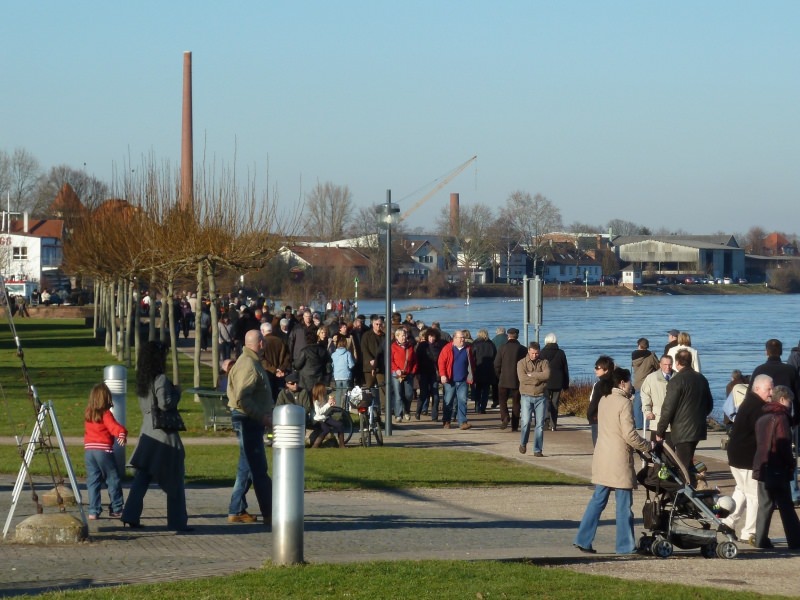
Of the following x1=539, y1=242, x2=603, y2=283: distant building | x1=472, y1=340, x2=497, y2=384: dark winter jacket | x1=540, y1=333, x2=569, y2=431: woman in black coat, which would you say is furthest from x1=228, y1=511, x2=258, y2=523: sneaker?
x1=539, y1=242, x2=603, y2=283: distant building

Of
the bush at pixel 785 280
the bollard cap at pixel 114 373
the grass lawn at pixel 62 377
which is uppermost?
the bush at pixel 785 280

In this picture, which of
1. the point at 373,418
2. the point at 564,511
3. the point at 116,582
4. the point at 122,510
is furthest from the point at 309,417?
the point at 116,582

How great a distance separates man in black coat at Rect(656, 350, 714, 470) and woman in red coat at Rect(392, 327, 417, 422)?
9690mm

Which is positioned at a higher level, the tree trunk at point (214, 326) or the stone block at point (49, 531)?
the tree trunk at point (214, 326)

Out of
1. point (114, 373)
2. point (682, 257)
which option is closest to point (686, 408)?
point (114, 373)

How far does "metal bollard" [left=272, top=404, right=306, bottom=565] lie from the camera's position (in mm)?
9156

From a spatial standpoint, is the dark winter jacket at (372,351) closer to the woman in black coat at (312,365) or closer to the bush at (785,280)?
the woman in black coat at (312,365)

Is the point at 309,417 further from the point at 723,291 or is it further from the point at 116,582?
the point at 723,291

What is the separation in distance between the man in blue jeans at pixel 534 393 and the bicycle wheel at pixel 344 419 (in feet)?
8.67

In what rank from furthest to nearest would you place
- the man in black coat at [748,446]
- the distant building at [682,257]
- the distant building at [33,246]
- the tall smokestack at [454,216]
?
the distant building at [682,257] → the tall smokestack at [454,216] → the distant building at [33,246] → the man in black coat at [748,446]

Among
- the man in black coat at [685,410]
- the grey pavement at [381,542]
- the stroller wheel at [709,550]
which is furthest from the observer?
the man in black coat at [685,410]

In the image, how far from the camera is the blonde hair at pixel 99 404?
11.7 metres

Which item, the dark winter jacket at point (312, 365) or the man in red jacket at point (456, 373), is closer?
the dark winter jacket at point (312, 365)

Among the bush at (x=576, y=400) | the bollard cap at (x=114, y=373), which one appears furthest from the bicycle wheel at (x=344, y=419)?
the bush at (x=576, y=400)
